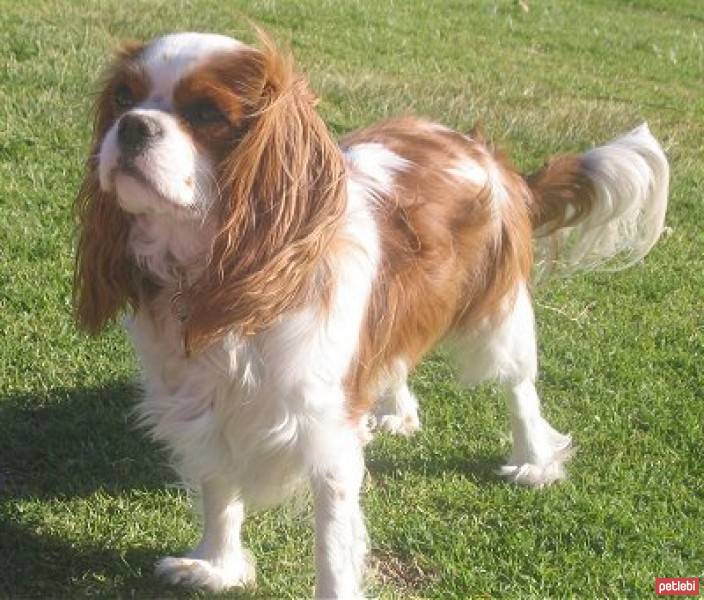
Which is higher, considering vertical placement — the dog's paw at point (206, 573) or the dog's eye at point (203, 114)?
the dog's eye at point (203, 114)

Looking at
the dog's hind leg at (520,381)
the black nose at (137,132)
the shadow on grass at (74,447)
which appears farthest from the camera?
the dog's hind leg at (520,381)

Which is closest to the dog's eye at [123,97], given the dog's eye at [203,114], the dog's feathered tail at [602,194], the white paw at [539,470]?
the dog's eye at [203,114]

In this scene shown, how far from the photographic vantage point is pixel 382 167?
12.6 feet

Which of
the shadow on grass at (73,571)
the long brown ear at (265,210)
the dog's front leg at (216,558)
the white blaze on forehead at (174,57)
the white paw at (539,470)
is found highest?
the white blaze on forehead at (174,57)

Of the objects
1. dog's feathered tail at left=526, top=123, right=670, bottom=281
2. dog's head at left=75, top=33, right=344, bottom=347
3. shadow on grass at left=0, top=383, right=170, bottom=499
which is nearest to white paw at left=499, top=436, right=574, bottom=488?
dog's feathered tail at left=526, top=123, right=670, bottom=281

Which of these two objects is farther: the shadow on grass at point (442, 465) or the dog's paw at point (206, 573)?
the shadow on grass at point (442, 465)

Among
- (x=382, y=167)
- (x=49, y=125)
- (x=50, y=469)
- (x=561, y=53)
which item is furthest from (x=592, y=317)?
(x=561, y=53)

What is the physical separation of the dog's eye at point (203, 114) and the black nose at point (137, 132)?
→ 0.39 ft

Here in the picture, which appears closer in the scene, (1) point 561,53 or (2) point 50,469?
(2) point 50,469

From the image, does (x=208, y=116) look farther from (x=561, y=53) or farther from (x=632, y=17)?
(x=632, y=17)

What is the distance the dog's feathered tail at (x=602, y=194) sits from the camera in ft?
15.2

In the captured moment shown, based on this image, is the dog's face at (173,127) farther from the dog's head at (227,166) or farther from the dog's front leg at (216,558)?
the dog's front leg at (216,558)

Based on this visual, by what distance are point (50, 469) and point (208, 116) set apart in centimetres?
194

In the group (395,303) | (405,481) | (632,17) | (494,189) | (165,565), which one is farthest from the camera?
(632,17)
